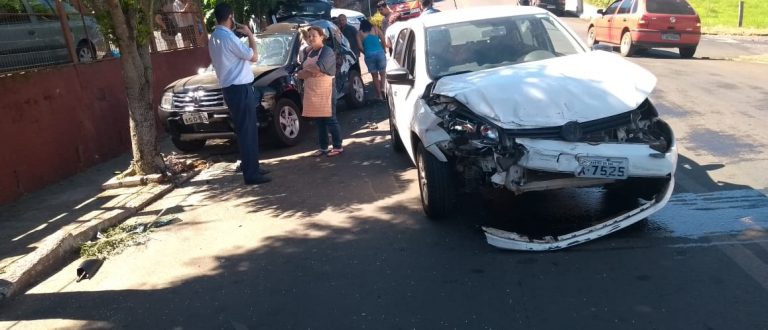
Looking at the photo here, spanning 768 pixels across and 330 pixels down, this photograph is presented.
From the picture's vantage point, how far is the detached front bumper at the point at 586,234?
461cm

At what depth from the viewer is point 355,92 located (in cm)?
1195

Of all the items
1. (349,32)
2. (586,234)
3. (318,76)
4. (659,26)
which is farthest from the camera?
(659,26)

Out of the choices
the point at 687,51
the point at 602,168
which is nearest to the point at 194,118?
the point at 602,168

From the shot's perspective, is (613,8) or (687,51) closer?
(687,51)

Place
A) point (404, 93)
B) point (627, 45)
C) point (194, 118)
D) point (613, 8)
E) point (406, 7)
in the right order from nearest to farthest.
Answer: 1. point (404, 93)
2. point (194, 118)
3. point (627, 45)
4. point (613, 8)
5. point (406, 7)

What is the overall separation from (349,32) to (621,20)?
7872mm

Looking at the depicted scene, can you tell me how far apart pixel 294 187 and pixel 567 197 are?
308cm

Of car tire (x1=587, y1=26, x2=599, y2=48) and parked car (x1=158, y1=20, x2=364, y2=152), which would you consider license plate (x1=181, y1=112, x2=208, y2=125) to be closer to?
parked car (x1=158, y1=20, x2=364, y2=152)

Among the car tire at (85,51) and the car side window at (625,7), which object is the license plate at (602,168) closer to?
the car tire at (85,51)

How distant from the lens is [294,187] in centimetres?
725

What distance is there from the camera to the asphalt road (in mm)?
3797

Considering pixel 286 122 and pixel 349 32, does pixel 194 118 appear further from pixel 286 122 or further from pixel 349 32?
pixel 349 32

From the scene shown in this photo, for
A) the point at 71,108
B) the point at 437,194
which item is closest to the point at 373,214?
the point at 437,194

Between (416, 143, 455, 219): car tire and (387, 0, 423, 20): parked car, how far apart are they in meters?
18.2
